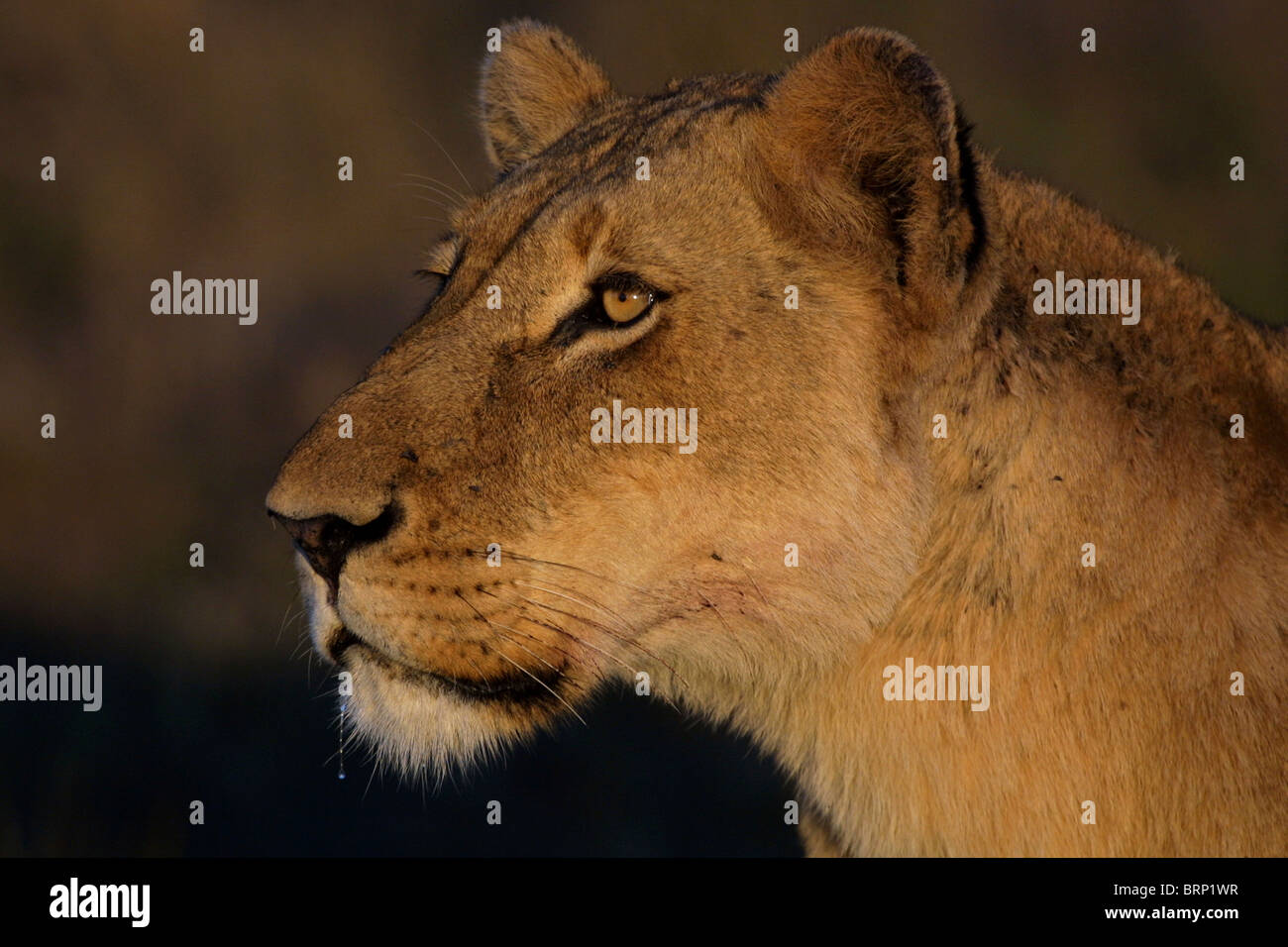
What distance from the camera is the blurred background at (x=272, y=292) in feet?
23.6

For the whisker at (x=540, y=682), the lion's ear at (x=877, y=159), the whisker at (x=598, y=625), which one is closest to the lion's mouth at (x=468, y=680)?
the whisker at (x=540, y=682)

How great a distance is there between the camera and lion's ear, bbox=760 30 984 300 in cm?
318

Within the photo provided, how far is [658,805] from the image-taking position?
736cm

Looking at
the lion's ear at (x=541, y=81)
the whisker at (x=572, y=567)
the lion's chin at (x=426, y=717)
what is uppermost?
the lion's ear at (x=541, y=81)

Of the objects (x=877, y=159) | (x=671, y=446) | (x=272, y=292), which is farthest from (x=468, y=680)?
(x=272, y=292)

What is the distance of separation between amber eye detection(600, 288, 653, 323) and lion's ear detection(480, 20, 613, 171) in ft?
4.46

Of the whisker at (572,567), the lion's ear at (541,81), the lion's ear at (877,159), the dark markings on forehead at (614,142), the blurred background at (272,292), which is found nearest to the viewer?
the lion's ear at (877,159)

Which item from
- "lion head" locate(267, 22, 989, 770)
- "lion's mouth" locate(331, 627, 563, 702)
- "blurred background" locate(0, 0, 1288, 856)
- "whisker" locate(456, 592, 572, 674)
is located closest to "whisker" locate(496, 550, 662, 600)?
"lion head" locate(267, 22, 989, 770)

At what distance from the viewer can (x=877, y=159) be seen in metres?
3.32

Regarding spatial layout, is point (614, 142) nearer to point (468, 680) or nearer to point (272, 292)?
point (468, 680)

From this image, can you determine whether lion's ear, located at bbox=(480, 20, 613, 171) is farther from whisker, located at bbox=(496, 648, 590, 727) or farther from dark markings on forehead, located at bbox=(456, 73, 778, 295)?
whisker, located at bbox=(496, 648, 590, 727)

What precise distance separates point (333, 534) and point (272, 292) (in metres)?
6.98

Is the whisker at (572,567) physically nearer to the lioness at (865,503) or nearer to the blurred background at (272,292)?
the lioness at (865,503)
